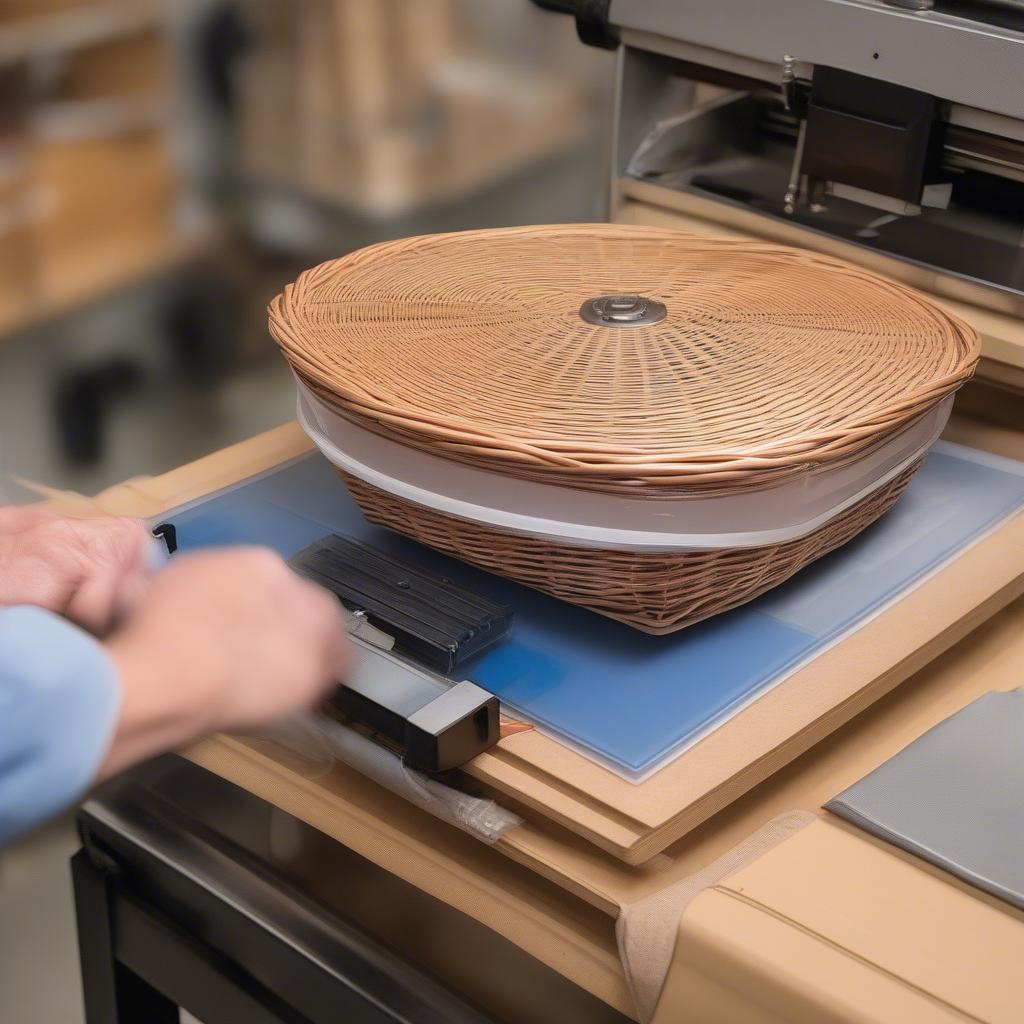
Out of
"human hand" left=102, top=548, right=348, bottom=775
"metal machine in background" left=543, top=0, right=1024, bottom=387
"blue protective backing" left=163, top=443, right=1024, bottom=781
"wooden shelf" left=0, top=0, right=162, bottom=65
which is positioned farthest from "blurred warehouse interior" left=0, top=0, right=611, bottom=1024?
"human hand" left=102, top=548, right=348, bottom=775

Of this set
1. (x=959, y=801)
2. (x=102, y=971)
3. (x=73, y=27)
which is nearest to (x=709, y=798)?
(x=959, y=801)

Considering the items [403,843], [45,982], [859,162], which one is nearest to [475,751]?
[403,843]

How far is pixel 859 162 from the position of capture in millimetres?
987

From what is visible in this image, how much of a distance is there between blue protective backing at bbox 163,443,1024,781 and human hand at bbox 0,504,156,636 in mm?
118

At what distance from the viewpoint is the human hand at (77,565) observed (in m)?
0.64

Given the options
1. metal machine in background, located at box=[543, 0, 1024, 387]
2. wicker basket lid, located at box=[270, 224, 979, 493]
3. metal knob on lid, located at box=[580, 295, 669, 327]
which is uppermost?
metal machine in background, located at box=[543, 0, 1024, 387]

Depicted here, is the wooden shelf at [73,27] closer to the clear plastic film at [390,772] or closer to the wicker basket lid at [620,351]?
the wicker basket lid at [620,351]

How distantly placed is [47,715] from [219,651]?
75 millimetres

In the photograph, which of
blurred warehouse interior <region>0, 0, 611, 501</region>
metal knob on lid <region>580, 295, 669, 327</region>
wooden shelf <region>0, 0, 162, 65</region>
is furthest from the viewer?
blurred warehouse interior <region>0, 0, 611, 501</region>

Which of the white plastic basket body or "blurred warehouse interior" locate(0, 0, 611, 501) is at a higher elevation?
the white plastic basket body

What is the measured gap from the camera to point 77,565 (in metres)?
0.68

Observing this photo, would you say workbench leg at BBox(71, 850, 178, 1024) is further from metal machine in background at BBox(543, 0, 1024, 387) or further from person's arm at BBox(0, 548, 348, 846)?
metal machine in background at BBox(543, 0, 1024, 387)

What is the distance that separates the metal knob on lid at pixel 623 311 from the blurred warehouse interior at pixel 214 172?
1560 mm

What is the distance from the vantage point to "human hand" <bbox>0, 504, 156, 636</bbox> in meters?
0.64
